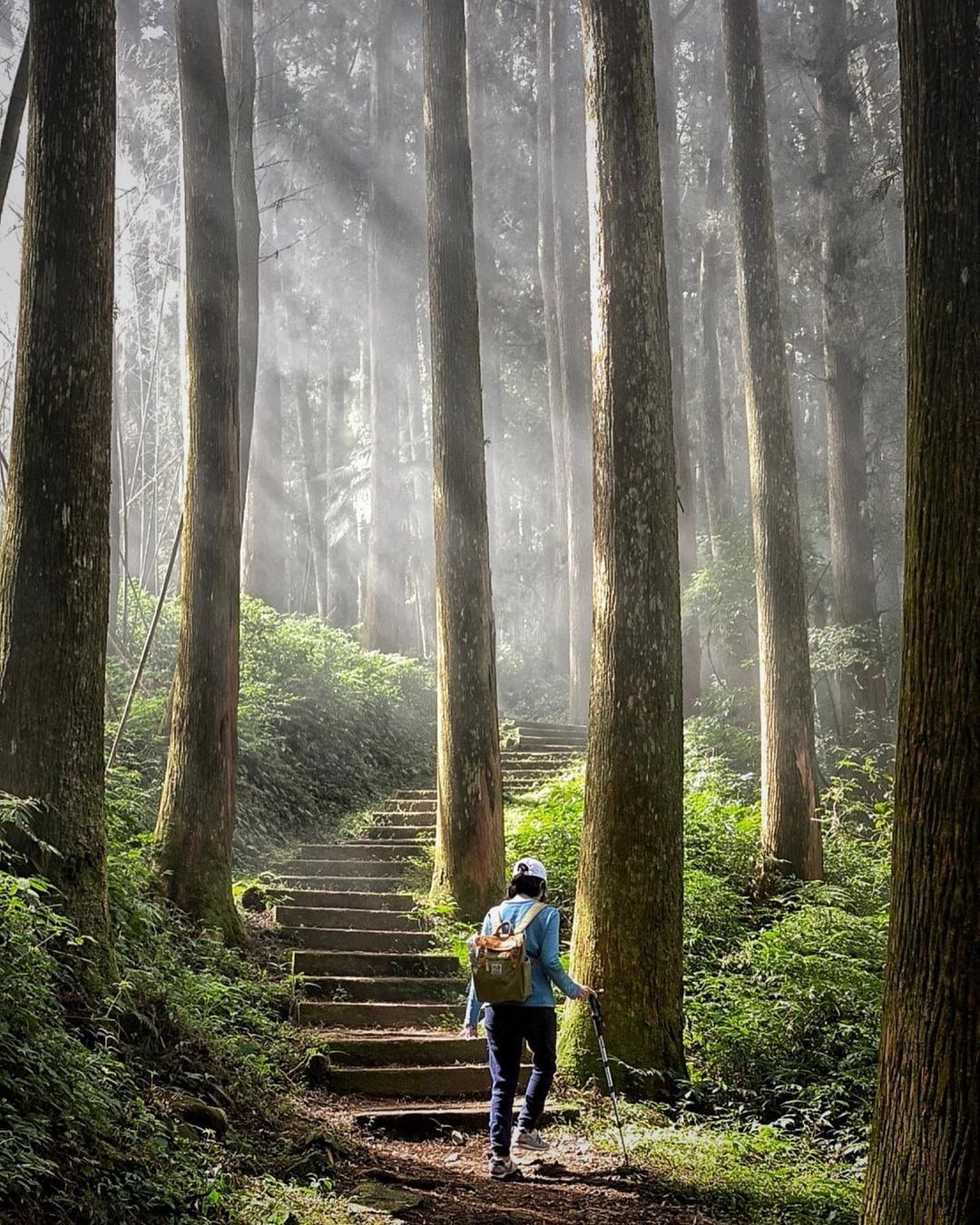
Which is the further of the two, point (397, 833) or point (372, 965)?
point (397, 833)

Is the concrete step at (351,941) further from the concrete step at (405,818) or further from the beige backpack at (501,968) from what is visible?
the beige backpack at (501,968)

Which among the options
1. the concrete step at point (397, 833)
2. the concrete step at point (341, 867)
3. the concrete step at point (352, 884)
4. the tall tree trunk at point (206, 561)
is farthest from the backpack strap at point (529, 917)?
the concrete step at point (397, 833)

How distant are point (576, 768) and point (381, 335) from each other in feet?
45.0

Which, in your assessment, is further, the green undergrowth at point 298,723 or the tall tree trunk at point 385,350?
the tall tree trunk at point 385,350

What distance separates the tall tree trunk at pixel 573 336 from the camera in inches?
929

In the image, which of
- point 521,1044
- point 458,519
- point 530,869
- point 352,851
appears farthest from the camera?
point 352,851

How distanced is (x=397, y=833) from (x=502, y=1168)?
8100mm

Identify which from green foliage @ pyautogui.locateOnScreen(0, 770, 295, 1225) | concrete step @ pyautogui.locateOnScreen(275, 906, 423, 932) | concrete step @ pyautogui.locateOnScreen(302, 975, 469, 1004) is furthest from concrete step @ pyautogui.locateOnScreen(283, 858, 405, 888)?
green foliage @ pyautogui.locateOnScreen(0, 770, 295, 1225)

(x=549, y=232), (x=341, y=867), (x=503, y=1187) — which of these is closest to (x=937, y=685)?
(x=503, y=1187)

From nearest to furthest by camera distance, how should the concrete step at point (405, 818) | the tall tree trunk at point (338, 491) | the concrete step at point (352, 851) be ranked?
the concrete step at point (352, 851), the concrete step at point (405, 818), the tall tree trunk at point (338, 491)

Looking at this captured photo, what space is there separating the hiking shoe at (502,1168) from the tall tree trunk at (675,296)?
14853mm

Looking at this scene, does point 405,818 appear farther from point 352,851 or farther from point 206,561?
point 206,561

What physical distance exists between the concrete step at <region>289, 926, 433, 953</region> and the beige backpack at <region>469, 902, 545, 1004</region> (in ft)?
14.1

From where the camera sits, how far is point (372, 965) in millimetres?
10305
